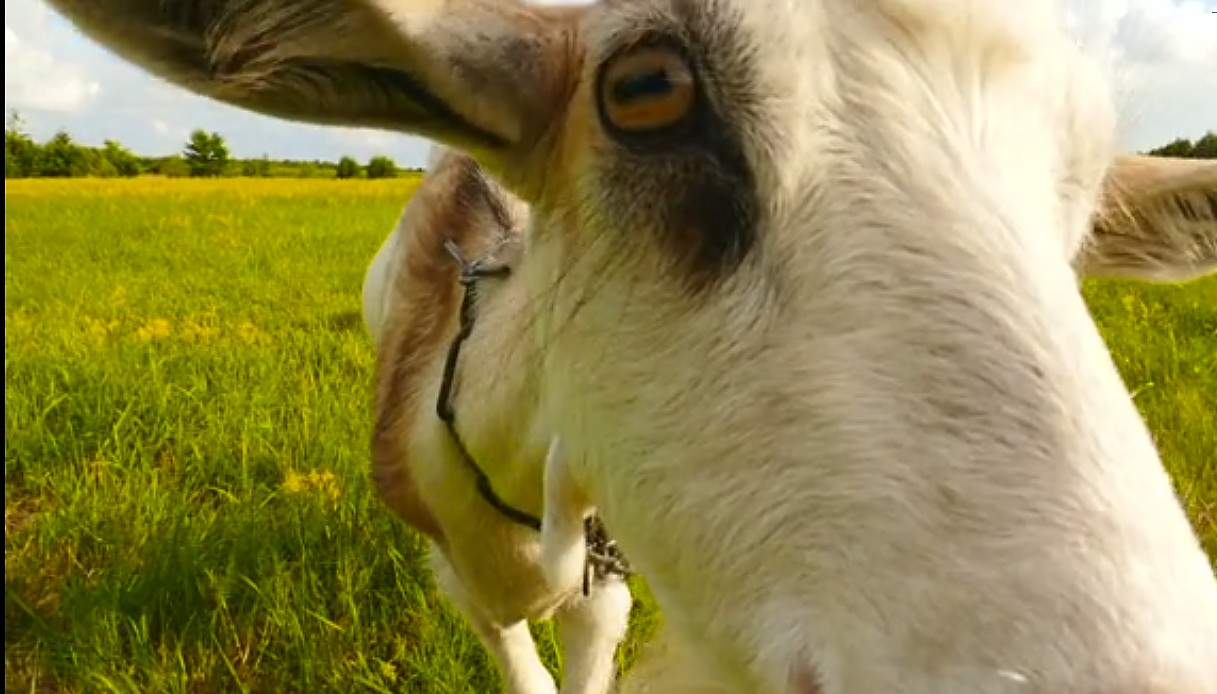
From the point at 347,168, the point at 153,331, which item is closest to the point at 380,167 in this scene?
the point at 347,168

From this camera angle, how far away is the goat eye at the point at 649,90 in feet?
6.92

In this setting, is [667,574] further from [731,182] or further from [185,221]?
[185,221]

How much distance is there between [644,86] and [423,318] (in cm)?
224

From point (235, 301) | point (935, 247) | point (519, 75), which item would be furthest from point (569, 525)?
point (235, 301)

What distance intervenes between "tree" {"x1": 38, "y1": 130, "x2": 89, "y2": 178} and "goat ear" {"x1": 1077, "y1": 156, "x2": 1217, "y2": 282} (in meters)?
68.1

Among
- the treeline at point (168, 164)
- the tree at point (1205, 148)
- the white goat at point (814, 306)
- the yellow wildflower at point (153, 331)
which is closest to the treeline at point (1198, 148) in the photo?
the tree at point (1205, 148)

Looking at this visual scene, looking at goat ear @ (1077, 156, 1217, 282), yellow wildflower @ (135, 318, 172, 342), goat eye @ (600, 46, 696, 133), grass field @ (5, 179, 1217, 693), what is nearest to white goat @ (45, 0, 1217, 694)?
goat eye @ (600, 46, 696, 133)

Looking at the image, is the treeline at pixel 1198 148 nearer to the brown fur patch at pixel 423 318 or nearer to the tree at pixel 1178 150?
the tree at pixel 1178 150

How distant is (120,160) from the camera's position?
7038 centimetres

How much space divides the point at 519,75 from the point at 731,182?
0.51 m

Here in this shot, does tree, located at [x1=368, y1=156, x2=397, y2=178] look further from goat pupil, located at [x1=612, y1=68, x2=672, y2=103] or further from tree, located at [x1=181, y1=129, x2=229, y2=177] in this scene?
goat pupil, located at [x1=612, y1=68, x2=672, y2=103]

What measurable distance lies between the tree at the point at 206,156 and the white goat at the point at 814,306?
6334cm

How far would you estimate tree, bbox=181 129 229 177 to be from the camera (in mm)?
63312

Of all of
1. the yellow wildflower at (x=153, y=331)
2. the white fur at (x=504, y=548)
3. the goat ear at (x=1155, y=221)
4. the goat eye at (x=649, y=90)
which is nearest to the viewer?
the goat eye at (x=649, y=90)
